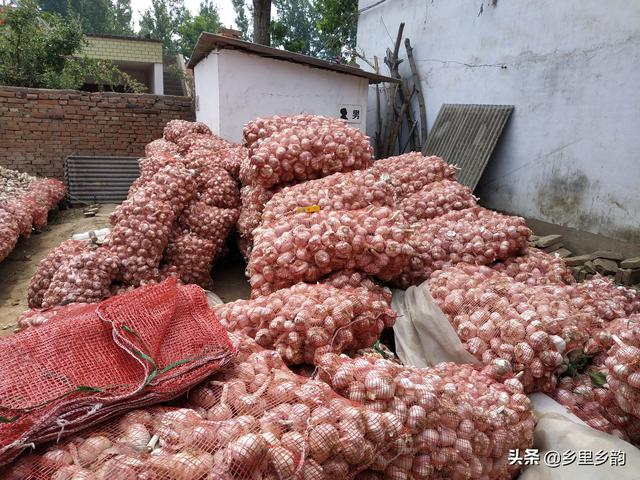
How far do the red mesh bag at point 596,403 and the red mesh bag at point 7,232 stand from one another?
17.7 ft

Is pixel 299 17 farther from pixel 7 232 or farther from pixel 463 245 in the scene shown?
pixel 463 245

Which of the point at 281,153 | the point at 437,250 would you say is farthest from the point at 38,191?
the point at 437,250

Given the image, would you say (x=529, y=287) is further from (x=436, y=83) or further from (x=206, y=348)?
(x=436, y=83)

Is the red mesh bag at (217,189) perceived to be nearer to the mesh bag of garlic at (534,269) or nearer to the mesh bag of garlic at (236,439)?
the mesh bag of garlic at (534,269)

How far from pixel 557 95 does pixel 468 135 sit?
5.58 feet

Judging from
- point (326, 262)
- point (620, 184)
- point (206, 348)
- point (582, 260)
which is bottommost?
point (582, 260)

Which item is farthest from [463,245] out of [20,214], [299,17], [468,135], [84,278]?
[299,17]

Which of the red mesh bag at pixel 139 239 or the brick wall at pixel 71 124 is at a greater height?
the brick wall at pixel 71 124

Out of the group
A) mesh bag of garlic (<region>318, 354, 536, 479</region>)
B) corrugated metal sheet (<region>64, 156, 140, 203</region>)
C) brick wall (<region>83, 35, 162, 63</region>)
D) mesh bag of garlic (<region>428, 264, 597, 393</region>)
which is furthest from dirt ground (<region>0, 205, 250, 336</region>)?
brick wall (<region>83, 35, 162, 63</region>)

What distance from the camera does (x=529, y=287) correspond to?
2.28 metres

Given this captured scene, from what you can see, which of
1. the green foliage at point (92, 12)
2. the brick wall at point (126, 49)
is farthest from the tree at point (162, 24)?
the brick wall at point (126, 49)

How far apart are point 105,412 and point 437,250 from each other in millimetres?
2092

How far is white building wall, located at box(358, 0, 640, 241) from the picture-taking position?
4949mm

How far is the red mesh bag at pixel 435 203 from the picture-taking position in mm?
3309
